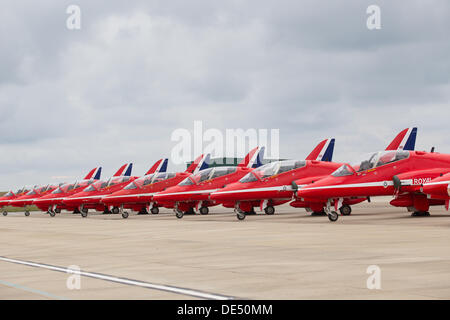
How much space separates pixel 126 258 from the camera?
1393 cm

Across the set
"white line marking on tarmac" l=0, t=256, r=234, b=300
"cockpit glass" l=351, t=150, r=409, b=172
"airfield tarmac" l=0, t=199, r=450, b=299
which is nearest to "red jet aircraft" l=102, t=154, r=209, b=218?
"cockpit glass" l=351, t=150, r=409, b=172

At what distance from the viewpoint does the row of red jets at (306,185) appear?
2734 centimetres

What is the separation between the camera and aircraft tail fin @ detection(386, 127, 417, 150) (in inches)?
1282

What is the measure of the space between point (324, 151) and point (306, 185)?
7630 millimetres

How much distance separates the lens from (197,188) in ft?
128

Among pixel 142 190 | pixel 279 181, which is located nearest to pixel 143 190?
pixel 142 190

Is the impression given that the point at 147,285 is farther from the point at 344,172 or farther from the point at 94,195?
the point at 94,195

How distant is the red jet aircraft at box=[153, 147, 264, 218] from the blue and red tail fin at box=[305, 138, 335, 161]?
4548mm

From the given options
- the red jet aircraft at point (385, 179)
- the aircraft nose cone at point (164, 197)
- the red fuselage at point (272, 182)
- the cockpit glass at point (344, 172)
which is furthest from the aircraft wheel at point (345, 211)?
the aircraft nose cone at point (164, 197)

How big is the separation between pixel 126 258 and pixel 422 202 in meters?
17.0

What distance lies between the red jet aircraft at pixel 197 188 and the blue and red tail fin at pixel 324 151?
4548 millimetres

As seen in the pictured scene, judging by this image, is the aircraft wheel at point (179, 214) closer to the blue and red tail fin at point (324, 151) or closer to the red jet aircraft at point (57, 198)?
the blue and red tail fin at point (324, 151)
